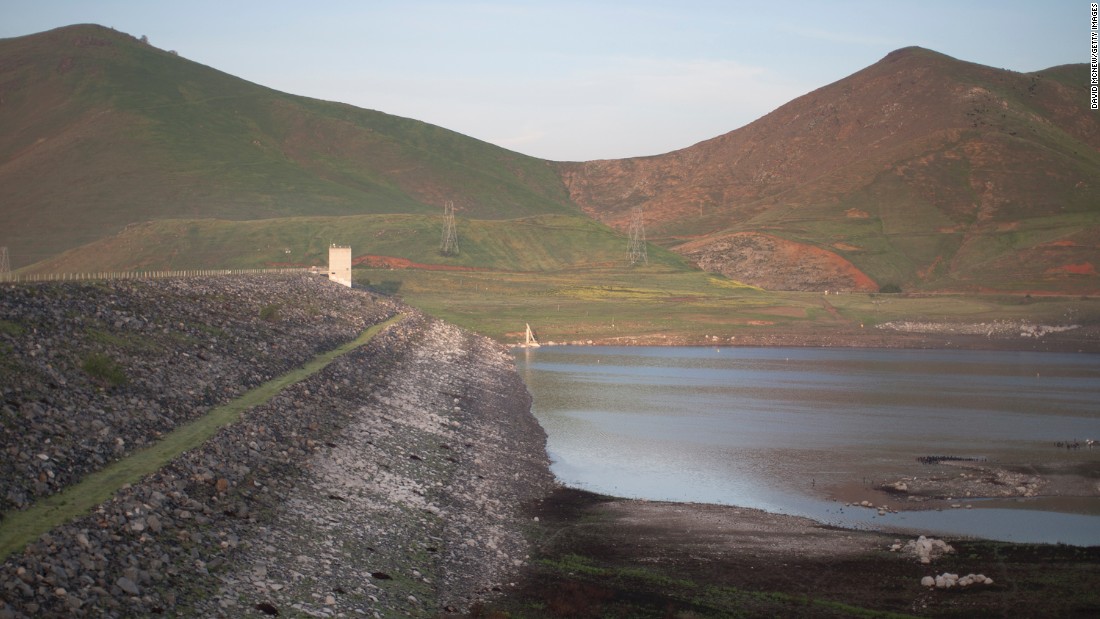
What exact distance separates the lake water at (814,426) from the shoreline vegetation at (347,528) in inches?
97.3

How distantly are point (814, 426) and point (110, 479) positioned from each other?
114 feet

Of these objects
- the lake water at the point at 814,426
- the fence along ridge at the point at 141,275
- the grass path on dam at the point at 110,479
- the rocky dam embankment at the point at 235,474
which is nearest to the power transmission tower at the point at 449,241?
the fence along ridge at the point at 141,275

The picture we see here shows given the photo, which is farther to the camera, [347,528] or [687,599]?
[347,528]

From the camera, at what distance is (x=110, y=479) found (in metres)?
20.0

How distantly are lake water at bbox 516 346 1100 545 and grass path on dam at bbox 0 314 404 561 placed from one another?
1213 cm

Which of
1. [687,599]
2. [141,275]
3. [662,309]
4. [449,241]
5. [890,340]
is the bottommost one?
[890,340]

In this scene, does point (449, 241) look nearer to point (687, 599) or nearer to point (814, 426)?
point (814, 426)

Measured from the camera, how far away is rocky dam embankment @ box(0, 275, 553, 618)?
1641 cm

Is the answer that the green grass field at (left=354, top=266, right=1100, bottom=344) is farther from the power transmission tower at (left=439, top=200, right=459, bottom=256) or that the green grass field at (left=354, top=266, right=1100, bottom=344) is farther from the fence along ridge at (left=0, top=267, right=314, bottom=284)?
the power transmission tower at (left=439, top=200, right=459, bottom=256)

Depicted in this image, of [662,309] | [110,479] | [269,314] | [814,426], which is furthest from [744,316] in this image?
[110,479]

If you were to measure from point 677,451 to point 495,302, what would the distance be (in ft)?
232

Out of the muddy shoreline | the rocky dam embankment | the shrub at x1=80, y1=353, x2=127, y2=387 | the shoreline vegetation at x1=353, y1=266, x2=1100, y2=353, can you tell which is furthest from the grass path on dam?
the muddy shoreline

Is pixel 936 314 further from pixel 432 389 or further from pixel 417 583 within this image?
pixel 417 583

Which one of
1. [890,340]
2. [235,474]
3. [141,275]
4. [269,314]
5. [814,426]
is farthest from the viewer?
[890,340]
